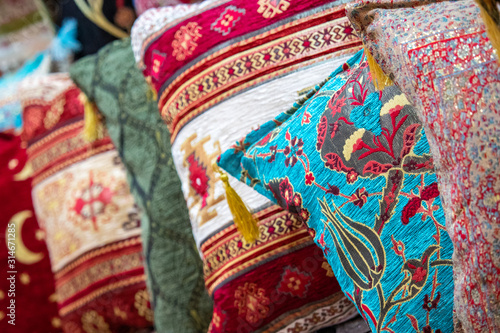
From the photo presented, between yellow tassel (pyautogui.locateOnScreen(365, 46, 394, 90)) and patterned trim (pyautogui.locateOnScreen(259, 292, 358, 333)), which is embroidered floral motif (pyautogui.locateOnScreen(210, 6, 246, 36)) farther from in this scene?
patterned trim (pyautogui.locateOnScreen(259, 292, 358, 333))

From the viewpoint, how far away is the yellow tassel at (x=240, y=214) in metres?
0.69

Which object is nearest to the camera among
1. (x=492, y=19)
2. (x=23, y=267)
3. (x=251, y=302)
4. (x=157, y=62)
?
(x=492, y=19)

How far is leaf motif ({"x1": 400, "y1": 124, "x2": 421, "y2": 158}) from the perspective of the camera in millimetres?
513

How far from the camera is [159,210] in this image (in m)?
0.94

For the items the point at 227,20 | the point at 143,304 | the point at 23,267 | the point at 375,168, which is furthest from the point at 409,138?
the point at 23,267

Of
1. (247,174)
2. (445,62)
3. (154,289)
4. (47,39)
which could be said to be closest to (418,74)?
(445,62)

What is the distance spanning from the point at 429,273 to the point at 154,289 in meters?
0.58

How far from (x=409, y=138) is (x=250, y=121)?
0.28 metres

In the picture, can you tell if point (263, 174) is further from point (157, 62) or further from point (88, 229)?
point (88, 229)

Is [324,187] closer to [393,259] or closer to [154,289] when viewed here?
[393,259]

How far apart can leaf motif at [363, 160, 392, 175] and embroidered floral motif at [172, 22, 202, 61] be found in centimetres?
37

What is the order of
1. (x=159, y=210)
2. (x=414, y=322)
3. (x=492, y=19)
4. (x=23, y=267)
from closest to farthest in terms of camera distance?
(x=492, y=19)
(x=414, y=322)
(x=159, y=210)
(x=23, y=267)

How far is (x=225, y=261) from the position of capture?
757 millimetres

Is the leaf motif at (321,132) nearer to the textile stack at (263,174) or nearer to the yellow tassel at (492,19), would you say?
the textile stack at (263,174)
